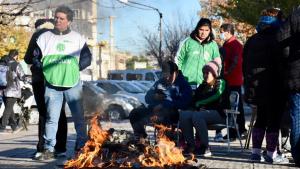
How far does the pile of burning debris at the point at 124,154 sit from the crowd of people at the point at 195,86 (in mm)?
695

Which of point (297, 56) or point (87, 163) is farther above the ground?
point (297, 56)

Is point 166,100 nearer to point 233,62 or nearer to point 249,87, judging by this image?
point 249,87

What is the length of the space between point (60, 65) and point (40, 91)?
0.73m

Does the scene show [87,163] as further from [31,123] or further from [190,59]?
[31,123]

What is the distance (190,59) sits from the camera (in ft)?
31.0

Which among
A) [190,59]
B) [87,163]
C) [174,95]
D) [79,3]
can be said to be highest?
[79,3]

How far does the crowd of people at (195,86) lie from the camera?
714 centimetres

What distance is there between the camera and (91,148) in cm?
606

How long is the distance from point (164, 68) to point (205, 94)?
70 cm

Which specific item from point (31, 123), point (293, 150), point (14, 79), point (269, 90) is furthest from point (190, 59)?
point (31, 123)

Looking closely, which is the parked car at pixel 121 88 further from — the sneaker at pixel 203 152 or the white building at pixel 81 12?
the sneaker at pixel 203 152

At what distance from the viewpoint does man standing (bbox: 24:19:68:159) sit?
8.15 m

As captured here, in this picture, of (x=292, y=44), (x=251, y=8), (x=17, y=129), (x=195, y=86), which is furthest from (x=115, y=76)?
(x=292, y=44)

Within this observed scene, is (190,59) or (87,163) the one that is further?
(190,59)
